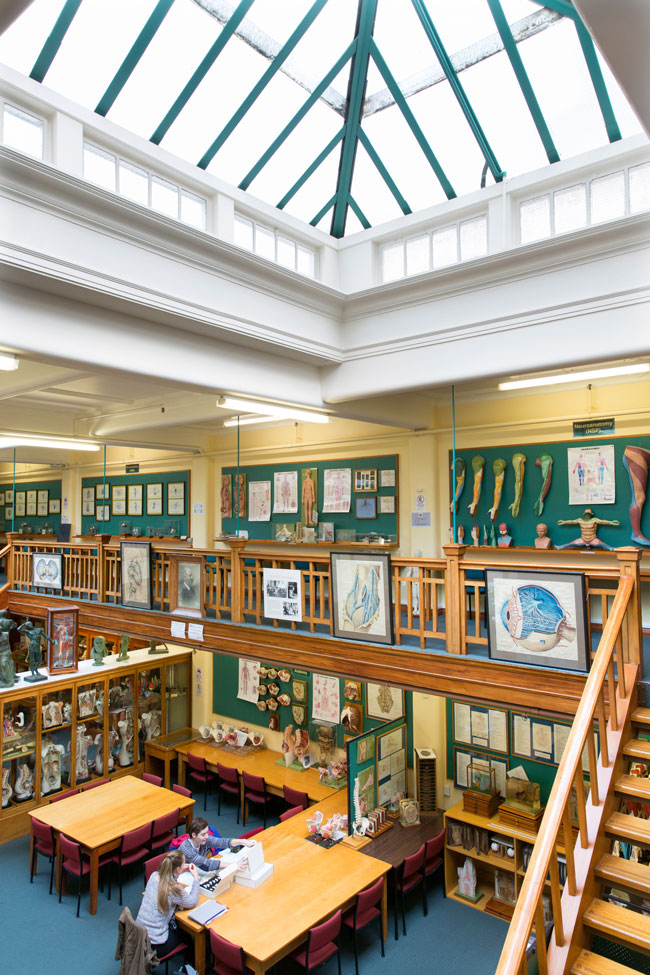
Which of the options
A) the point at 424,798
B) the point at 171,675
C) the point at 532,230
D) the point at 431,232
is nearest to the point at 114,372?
the point at 431,232

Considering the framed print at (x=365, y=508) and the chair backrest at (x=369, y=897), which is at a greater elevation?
the framed print at (x=365, y=508)

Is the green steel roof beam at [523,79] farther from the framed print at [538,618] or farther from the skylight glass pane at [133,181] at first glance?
the framed print at [538,618]

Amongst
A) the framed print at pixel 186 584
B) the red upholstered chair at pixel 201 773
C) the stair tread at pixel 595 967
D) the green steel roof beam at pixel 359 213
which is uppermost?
the green steel roof beam at pixel 359 213

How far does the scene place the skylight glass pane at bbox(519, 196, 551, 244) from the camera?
5652 mm

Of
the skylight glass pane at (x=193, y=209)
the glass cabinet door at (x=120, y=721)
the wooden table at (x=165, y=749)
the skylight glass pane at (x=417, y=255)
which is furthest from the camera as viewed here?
the wooden table at (x=165, y=749)

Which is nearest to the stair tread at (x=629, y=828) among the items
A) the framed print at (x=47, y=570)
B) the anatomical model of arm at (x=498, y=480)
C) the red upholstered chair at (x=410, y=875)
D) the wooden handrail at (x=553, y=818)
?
A: the wooden handrail at (x=553, y=818)

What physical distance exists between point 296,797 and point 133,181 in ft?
28.3

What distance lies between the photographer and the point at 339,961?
6621mm

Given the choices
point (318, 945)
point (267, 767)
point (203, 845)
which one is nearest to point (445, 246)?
point (318, 945)

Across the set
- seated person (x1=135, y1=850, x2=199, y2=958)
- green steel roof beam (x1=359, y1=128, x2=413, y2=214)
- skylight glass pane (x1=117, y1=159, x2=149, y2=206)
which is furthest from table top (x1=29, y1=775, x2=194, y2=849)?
green steel roof beam (x1=359, y1=128, x2=413, y2=214)

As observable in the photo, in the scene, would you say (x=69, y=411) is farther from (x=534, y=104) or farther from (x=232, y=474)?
(x=534, y=104)

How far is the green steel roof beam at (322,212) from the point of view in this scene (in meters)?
6.59

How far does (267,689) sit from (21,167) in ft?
30.7

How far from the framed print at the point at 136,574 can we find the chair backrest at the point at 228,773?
3.60 metres
